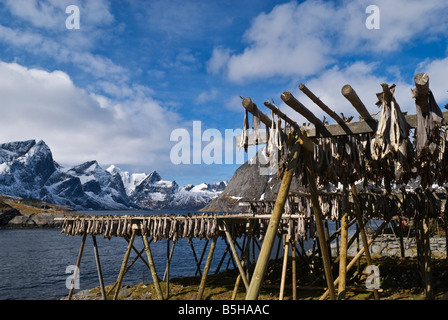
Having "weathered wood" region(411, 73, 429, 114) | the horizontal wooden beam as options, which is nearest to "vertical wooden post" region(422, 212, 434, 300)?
the horizontal wooden beam

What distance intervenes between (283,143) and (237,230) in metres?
10.1

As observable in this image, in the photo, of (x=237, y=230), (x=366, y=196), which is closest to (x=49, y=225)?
(x=237, y=230)

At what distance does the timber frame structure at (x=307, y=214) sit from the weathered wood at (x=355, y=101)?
12mm

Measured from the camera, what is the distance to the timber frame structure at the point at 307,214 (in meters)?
4.07

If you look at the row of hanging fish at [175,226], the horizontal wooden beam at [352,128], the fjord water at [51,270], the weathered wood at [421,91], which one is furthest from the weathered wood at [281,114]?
the fjord water at [51,270]

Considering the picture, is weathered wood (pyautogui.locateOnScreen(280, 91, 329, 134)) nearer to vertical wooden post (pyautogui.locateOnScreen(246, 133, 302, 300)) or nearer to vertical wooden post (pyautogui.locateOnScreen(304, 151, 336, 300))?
vertical wooden post (pyautogui.locateOnScreen(246, 133, 302, 300))

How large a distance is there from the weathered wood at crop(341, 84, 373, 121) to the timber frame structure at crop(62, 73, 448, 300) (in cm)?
1

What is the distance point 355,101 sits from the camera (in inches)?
165

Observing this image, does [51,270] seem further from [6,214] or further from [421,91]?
[6,214]

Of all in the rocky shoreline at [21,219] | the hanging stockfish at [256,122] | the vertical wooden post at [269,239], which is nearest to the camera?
the vertical wooden post at [269,239]

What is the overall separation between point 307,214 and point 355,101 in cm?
878

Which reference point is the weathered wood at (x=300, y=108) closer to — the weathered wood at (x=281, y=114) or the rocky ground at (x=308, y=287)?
the weathered wood at (x=281, y=114)

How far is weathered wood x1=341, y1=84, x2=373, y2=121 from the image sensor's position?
13.0ft
